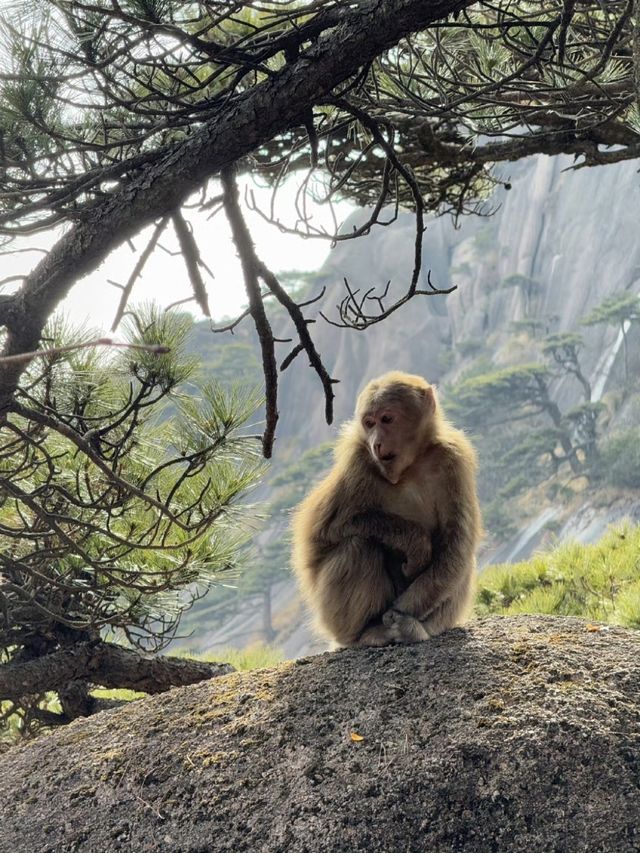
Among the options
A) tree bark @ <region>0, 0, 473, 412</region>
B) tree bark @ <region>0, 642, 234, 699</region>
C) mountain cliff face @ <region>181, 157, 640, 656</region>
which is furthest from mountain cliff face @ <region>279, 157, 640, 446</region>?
tree bark @ <region>0, 0, 473, 412</region>

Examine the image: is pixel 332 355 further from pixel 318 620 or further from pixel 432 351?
pixel 318 620

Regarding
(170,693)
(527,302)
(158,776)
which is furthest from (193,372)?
(527,302)

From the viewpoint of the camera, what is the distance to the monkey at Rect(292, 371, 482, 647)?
3.72 metres

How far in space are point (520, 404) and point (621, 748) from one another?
3404cm

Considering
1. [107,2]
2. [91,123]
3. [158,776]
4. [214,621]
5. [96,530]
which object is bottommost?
[214,621]

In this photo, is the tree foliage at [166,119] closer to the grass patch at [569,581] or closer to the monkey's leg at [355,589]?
the monkey's leg at [355,589]

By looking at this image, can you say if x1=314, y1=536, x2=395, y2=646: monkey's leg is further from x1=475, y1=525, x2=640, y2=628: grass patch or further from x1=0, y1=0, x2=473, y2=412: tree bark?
x1=475, y1=525, x2=640, y2=628: grass patch

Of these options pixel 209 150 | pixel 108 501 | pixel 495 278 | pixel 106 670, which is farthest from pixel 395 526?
pixel 495 278

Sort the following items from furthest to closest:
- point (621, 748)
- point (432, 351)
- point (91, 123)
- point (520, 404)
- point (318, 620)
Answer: point (432, 351) → point (520, 404) → point (318, 620) → point (91, 123) → point (621, 748)

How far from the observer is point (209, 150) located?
2686 mm

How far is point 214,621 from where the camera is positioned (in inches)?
1435

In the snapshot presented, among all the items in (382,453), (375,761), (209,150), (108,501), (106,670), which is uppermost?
(209,150)

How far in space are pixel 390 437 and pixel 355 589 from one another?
64cm

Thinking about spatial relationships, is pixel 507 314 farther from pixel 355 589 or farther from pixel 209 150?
pixel 209 150
